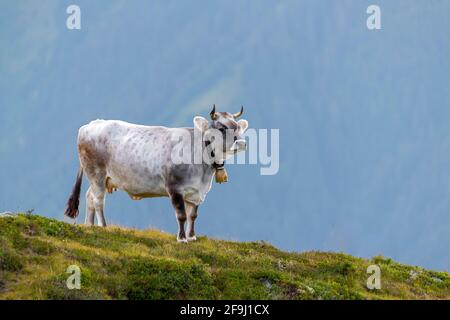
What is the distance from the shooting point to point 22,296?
17.9 metres

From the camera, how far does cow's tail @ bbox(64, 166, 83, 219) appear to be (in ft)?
84.8

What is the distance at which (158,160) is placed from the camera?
23766 millimetres

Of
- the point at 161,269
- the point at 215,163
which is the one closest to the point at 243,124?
the point at 215,163

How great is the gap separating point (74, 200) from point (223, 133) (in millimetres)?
5358

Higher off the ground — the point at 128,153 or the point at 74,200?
the point at 128,153

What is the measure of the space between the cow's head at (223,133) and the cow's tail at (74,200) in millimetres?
4368

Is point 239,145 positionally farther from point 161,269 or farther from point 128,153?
point 161,269

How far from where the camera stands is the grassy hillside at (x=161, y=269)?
62.4ft

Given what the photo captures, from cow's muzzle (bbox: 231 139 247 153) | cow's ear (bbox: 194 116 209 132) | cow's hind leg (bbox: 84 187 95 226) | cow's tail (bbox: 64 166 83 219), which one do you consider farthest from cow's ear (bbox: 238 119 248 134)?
cow's tail (bbox: 64 166 83 219)

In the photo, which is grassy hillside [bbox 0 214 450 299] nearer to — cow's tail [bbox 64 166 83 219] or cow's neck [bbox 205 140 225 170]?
cow's neck [bbox 205 140 225 170]

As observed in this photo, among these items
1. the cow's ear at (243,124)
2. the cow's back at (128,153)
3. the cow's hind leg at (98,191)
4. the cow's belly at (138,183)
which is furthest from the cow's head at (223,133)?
the cow's hind leg at (98,191)

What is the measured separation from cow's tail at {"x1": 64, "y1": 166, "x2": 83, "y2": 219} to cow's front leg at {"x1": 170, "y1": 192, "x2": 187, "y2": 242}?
12.5 feet

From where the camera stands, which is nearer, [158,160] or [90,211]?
[158,160]
